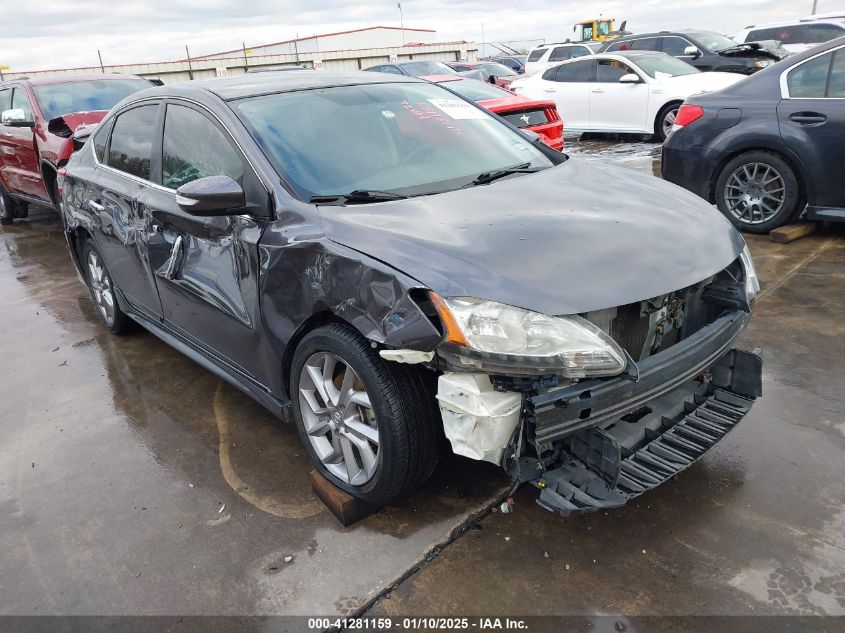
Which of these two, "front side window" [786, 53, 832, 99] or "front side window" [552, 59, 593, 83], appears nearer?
"front side window" [786, 53, 832, 99]

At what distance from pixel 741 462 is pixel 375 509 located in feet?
5.10

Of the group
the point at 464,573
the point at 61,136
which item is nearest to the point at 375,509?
the point at 464,573

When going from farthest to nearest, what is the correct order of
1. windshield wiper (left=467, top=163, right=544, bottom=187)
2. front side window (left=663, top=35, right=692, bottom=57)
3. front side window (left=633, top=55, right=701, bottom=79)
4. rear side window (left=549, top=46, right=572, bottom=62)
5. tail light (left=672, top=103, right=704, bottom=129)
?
rear side window (left=549, top=46, right=572, bottom=62) → front side window (left=663, top=35, right=692, bottom=57) → front side window (left=633, top=55, right=701, bottom=79) → tail light (left=672, top=103, right=704, bottom=129) → windshield wiper (left=467, top=163, right=544, bottom=187)

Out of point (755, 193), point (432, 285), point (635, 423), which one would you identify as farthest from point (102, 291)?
point (755, 193)

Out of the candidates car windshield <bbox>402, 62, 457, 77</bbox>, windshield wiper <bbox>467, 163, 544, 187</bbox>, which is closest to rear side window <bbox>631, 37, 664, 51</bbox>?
Result: car windshield <bbox>402, 62, 457, 77</bbox>

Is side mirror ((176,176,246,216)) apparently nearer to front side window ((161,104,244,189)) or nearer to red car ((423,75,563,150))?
front side window ((161,104,244,189))

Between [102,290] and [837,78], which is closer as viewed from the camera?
[102,290]

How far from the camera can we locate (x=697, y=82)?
1059 centimetres

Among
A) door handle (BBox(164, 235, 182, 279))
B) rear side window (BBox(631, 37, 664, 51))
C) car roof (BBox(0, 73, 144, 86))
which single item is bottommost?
door handle (BBox(164, 235, 182, 279))

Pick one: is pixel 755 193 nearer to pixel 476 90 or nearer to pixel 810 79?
pixel 810 79

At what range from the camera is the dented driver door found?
9.26 feet

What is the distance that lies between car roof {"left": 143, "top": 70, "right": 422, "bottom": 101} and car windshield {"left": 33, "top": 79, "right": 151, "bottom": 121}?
14.5 ft

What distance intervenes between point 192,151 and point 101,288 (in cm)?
193

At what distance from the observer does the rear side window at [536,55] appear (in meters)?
19.3
